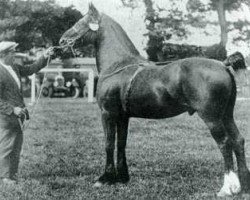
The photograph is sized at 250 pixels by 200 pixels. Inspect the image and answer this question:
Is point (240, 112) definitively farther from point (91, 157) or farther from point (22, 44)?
point (22, 44)

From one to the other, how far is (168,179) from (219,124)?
5.31 ft

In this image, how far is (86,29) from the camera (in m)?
7.26

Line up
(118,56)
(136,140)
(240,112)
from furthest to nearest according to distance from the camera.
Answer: (240,112) → (136,140) → (118,56)

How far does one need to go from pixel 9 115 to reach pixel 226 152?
323 centimetres

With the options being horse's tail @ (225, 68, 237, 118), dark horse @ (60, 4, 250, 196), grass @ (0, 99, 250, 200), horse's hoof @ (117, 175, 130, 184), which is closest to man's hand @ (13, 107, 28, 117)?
grass @ (0, 99, 250, 200)

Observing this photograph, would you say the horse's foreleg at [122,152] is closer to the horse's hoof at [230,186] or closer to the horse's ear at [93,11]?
the horse's hoof at [230,186]

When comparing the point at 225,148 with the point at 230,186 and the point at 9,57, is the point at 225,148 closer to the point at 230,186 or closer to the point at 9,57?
the point at 230,186

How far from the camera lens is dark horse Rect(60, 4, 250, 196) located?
19.5ft

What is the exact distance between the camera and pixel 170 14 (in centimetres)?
3206

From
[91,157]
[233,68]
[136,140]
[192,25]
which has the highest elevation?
[233,68]

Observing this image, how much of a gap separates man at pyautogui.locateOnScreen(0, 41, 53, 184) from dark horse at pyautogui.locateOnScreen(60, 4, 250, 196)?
910mm

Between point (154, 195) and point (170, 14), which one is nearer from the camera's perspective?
point (154, 195)

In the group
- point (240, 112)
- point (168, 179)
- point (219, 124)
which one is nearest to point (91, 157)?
point (168, 179)

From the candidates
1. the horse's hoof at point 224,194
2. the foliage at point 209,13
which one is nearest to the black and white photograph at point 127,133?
the horse's hoof at point 224,194
